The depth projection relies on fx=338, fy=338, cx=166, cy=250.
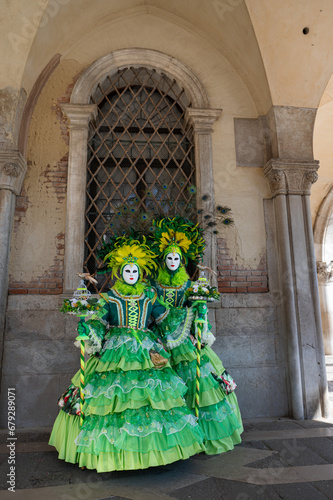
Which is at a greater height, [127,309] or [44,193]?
[44,193]

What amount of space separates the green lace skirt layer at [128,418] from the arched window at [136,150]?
1961mm

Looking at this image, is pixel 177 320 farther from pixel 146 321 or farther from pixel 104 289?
pixel 104 289

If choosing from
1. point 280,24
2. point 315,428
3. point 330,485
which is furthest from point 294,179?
point 330,485

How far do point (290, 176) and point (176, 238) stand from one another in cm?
218

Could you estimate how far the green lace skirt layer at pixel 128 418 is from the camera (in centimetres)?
250

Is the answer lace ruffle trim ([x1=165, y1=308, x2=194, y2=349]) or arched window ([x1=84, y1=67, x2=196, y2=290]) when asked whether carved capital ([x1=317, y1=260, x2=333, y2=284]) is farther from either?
lace ruffle trim ([x1=165, y1=308, x2=194, y2=349])

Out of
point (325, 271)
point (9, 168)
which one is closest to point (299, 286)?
point (9, 168)

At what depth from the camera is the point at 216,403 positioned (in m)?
3.20

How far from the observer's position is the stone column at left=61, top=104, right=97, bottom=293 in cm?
447

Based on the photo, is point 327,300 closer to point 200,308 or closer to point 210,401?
point 200,308

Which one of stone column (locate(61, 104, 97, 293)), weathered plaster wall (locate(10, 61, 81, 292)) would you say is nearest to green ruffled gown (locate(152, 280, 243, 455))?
stone column (locate(61, 104, 97, 293))

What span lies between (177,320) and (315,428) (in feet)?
7.13

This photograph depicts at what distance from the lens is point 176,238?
385cm

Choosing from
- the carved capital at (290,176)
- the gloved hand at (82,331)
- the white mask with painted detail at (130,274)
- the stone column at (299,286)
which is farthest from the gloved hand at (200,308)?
the carved capital at (290,176)
